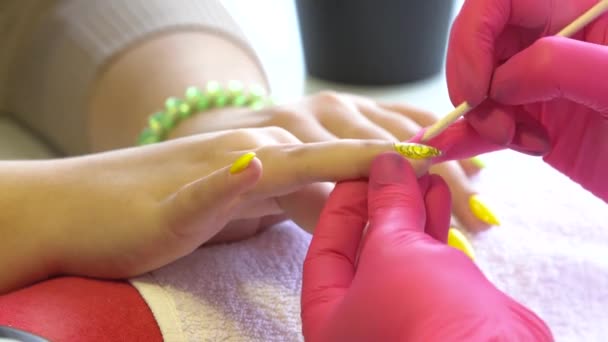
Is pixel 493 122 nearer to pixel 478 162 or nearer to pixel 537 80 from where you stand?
pixel 537 80

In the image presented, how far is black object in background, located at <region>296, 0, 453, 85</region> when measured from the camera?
3.16 ft

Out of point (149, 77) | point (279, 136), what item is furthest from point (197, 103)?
point (279, 136)

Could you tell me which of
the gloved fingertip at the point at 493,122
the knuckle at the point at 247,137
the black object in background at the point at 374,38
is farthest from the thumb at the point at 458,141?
the black object in background at the point at 374,38

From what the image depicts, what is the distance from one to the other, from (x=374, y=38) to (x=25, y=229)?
26.1 inches

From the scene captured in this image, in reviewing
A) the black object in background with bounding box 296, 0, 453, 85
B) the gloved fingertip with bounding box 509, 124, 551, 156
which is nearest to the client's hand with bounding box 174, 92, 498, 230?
the gloved fingertip with bounding box 509, 124, 551, 156

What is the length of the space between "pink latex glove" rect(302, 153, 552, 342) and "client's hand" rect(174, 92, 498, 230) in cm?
16

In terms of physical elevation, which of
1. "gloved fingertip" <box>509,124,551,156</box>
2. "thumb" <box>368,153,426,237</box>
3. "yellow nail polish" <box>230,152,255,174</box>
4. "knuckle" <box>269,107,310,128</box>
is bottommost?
"knuckle" <box>269,107,310,128</box>

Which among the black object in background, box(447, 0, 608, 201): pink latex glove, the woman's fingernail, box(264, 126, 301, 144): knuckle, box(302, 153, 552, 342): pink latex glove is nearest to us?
box(302, 153, 552, 342): pink latex glove

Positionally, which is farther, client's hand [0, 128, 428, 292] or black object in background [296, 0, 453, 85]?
black object in background [296, 0, 453, 85]

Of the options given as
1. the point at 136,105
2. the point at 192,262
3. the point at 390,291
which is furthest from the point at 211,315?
the point at 136,105

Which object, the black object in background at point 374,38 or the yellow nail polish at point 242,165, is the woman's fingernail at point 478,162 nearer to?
the yellow nail polish at point 242,165

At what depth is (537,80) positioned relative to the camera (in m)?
0.39

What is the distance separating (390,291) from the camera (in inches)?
12.0

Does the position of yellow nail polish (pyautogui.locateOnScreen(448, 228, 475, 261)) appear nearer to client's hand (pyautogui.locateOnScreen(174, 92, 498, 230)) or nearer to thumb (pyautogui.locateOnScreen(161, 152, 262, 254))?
client's hand (pyautogui.locateOnScreen(174, 92, 498, 230))
